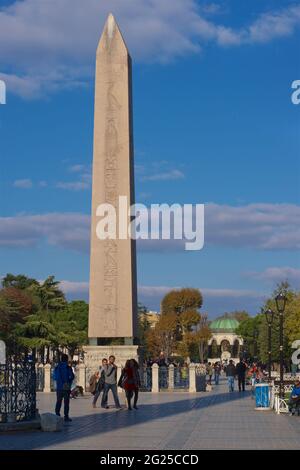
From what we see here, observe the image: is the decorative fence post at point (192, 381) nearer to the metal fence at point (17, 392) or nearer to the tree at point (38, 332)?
the metal fence at point (17, 392)

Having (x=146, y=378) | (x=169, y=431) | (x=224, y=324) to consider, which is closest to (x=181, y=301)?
(x=146, y=378)

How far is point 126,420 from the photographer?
69.9ft

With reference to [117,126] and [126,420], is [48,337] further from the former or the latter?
[126,420]

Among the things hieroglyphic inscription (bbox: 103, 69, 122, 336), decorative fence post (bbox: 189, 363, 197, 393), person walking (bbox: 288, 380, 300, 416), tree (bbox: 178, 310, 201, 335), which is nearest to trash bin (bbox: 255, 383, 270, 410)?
person walking (bbox: 288, 380, 300, 416)

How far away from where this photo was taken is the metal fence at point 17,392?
17.8m

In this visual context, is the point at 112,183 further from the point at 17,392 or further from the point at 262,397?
the point at 17,392

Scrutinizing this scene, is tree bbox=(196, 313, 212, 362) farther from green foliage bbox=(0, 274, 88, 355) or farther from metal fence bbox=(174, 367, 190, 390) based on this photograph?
metal fence bbox=(174, 367, 190, 390)

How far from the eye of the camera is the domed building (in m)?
158

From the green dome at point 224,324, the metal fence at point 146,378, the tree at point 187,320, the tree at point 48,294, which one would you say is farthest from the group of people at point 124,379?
the green dome at point 224,324

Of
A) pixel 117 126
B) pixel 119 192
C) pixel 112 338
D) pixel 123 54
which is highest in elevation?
pixel 123 54

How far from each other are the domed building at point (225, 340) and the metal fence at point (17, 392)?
137 metres

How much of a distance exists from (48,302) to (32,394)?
2382 inches

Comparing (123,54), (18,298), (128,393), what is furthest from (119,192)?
(18,298)

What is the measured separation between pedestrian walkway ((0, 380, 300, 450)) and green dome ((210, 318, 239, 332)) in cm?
14106
